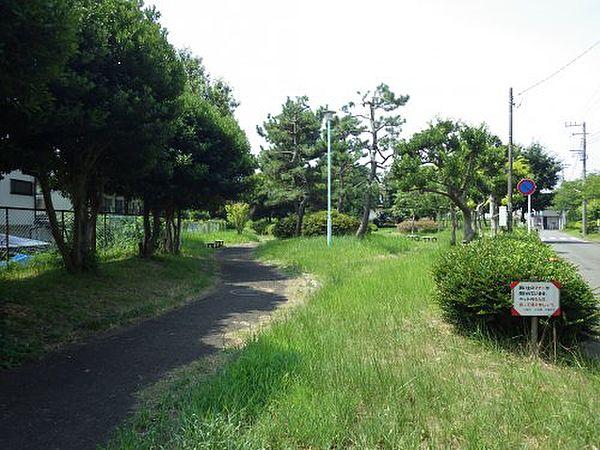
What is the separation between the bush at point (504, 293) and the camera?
5359 millimetres

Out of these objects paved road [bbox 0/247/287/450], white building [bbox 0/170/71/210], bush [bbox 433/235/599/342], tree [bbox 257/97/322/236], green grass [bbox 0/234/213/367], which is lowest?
paved road [bbox 0/247/287/450]

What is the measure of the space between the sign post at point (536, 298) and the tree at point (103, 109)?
6680 mm

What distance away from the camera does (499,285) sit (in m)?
5.54

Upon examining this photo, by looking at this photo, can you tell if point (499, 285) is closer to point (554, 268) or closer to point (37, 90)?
point (554, 268)

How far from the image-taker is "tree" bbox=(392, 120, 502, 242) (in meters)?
18.3

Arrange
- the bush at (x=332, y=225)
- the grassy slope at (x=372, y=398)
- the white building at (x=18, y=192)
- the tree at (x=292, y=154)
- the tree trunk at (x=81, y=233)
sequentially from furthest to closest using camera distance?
the tree at (x=292, y=154) < the bush at (x=332, y=225) < the white building at (x=18, y=192) < the tree trunk at (x=81, y=233) < the grassy slope at (x=372, y=398)

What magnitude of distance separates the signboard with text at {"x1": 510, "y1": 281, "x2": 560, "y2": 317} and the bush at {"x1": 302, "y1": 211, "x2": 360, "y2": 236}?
72.9 ft

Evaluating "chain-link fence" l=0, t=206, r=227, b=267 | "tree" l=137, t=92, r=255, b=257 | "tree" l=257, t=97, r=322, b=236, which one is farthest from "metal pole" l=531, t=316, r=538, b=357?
"tree" l=257, t=97, r=322, b=236

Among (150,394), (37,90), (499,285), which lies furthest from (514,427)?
(37,90)

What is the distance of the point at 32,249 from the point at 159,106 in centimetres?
831

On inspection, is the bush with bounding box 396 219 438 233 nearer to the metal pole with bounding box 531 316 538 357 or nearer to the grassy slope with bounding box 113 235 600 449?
the grassy slope with bounding box 113 235 600 449

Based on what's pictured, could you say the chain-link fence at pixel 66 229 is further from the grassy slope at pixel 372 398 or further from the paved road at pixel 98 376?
the grassy slope at pixel 372 398

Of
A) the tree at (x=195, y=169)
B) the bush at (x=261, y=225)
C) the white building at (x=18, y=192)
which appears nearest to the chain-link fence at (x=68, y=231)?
the white building at (x=18, y=192)

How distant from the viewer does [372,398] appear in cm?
390
